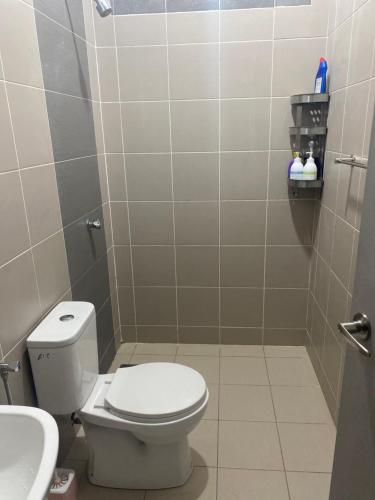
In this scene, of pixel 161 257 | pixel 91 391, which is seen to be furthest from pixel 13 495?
pixel 161 257

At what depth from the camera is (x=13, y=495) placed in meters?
0.87

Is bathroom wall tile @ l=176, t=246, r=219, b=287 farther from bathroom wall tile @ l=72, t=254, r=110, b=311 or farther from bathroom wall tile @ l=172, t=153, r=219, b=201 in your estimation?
bathroom wall tile @ l=72, t=254, r=110, b=311

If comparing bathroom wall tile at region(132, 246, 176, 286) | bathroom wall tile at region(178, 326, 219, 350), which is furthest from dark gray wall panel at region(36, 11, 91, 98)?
bathroom wall tile at region(178, 326, 219, 350)

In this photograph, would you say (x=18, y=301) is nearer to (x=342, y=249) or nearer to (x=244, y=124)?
(x=342, y=249)

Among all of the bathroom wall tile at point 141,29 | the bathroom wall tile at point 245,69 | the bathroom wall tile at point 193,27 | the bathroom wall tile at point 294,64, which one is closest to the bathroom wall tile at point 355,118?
the bathroom wall tile at point 294,64

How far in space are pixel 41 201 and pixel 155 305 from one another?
4.04ft

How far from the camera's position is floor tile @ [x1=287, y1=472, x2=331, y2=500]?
1.54 metres

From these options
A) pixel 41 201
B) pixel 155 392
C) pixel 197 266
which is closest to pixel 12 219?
pixel 41 201

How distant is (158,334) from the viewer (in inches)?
103

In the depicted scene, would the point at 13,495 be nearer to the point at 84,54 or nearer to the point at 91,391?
the point at 91,391

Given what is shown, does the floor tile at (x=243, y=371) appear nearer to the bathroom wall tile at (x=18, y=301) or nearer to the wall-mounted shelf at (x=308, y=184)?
the wall-mounted shelf at (x=308, y=184)

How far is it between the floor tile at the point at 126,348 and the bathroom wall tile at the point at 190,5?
1997 millimetres

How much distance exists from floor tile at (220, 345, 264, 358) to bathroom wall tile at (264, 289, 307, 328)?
0.17 metres

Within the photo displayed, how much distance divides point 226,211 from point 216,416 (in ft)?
3.71
